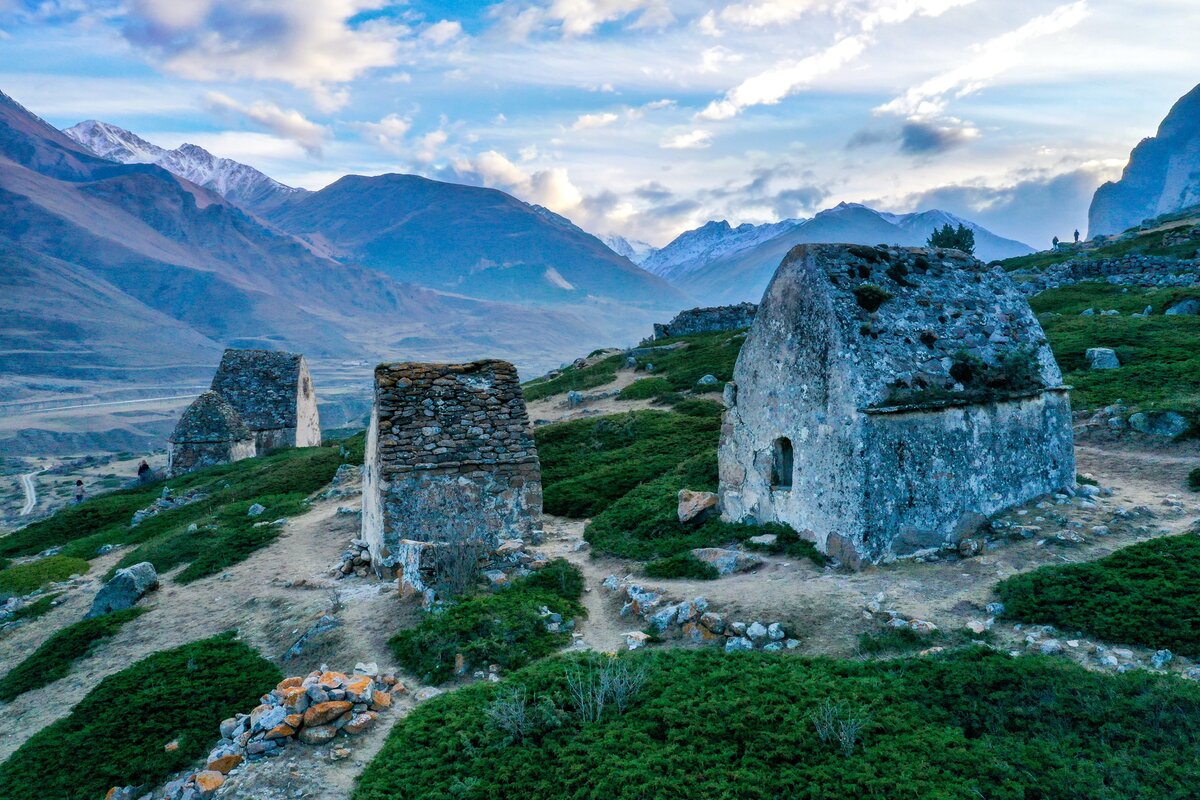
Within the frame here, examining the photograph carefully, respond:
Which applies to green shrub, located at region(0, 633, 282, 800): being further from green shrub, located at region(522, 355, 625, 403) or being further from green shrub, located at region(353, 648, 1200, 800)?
green shrub, located at region(522, 355, 625, 403)

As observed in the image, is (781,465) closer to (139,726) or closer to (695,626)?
(695,626)

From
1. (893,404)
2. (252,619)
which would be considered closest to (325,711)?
(252,619)

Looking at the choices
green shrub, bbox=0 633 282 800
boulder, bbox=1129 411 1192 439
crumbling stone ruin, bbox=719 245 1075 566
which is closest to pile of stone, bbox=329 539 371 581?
green shrub, bbox=0 633 282 800

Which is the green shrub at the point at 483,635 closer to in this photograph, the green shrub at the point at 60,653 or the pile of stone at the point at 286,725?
the pile of stone at the point at 286,725

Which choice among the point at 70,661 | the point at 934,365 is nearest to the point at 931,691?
the point at 934,365

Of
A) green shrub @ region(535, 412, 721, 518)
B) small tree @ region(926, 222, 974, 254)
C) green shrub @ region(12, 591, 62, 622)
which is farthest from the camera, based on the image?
small tree @ region(926, 222, 974, 254)

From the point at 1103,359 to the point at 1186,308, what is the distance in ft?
29.8

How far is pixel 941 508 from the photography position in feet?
39.5

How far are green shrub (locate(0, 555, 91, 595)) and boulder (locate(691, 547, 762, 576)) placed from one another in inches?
806

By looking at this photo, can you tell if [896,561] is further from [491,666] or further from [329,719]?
[329,719]

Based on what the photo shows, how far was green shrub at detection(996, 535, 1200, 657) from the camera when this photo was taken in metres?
8.43

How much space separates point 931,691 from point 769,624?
2.63 meters

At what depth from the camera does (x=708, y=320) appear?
49.0 metres

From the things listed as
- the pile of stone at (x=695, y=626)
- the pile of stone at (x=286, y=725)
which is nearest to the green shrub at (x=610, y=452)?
the pile of stone at (x=695, y=626)
